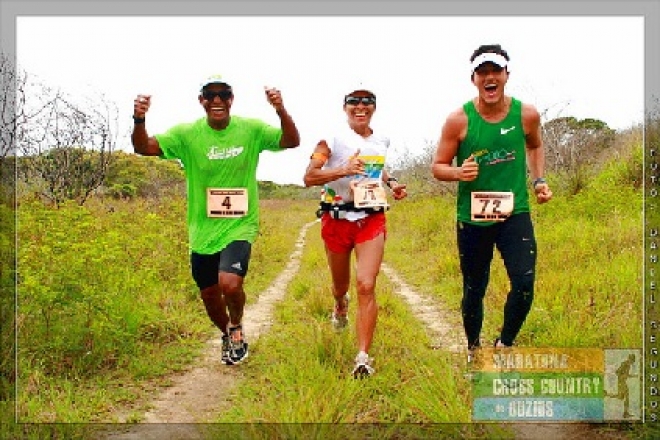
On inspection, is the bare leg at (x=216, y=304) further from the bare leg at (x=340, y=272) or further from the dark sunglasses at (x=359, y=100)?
the dark sunglasses at (x=359, y=100)

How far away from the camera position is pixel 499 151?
12.7 feet

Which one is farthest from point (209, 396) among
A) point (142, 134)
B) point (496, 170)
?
point (496, 170)

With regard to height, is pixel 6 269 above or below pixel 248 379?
above

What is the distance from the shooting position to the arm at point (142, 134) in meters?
4.21

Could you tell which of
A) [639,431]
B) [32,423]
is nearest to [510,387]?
[639,431]

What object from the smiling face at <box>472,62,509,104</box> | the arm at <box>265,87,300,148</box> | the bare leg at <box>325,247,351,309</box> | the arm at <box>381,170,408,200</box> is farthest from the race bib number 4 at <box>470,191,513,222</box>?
the arm at <box>265,87,300,148</box>

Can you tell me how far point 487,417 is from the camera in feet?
10.4

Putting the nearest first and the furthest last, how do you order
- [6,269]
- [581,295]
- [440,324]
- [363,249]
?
[6,269]
[363,249]
[581,295]
[440,324]

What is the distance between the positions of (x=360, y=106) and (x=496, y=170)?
107 centimetres

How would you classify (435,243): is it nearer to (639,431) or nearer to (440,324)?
(440,324)

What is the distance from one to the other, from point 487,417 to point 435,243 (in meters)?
8.55

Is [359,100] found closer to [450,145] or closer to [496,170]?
[450,145]

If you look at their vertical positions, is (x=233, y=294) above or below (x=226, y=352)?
above

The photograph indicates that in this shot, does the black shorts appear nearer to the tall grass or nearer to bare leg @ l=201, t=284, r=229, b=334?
bare leg @ l=201, t=284, r=229, b=334
